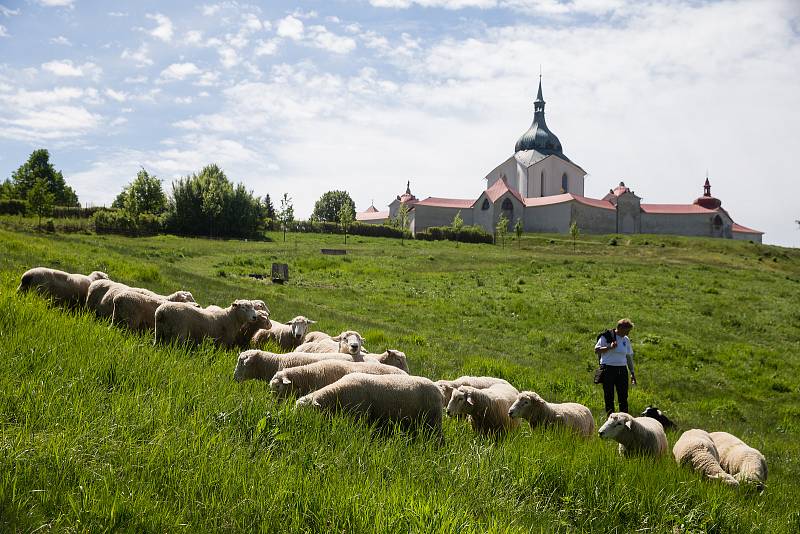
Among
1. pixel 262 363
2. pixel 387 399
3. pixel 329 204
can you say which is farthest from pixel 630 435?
pixel 329 204

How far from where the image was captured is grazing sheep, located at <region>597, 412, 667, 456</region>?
822 centimetres

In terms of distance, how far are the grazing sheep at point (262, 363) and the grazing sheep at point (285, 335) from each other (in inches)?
123

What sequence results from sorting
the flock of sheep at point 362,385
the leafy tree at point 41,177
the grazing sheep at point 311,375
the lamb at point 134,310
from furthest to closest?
the leafy tree at point 41,177, the lamb at point 134,310, the grazing sheep at point 311,375, the flock of sheep at point 362,385

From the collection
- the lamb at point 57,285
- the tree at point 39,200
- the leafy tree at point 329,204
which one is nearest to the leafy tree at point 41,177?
the tree at point 39,200

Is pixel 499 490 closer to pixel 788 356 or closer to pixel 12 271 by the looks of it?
pixel 12 271

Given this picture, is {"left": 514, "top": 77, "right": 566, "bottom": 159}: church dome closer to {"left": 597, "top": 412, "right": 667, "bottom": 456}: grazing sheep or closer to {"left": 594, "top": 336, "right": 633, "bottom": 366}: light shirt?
{"left": 594, "top": 336, "right": 633, "bottom": 366}: light shirt

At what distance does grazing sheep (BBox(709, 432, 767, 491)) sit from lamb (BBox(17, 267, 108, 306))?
439 inches

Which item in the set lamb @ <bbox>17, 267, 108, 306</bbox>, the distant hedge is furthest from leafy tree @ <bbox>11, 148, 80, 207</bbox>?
lamb @ <bbox>17, 267, 108, 306</bbox>

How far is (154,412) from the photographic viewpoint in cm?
490

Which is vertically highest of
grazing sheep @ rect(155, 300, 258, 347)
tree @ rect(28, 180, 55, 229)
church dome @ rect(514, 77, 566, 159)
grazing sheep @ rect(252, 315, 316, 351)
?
church dome @ rect(514, 77, 566, 159)

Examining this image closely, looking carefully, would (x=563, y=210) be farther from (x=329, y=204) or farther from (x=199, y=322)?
(x=199, y=322)

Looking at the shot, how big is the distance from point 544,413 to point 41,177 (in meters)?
95.5

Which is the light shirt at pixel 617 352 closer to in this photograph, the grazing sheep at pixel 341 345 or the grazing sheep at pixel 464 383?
the grazing sheep at pixel 464 383

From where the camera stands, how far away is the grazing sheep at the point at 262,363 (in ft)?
25.7
